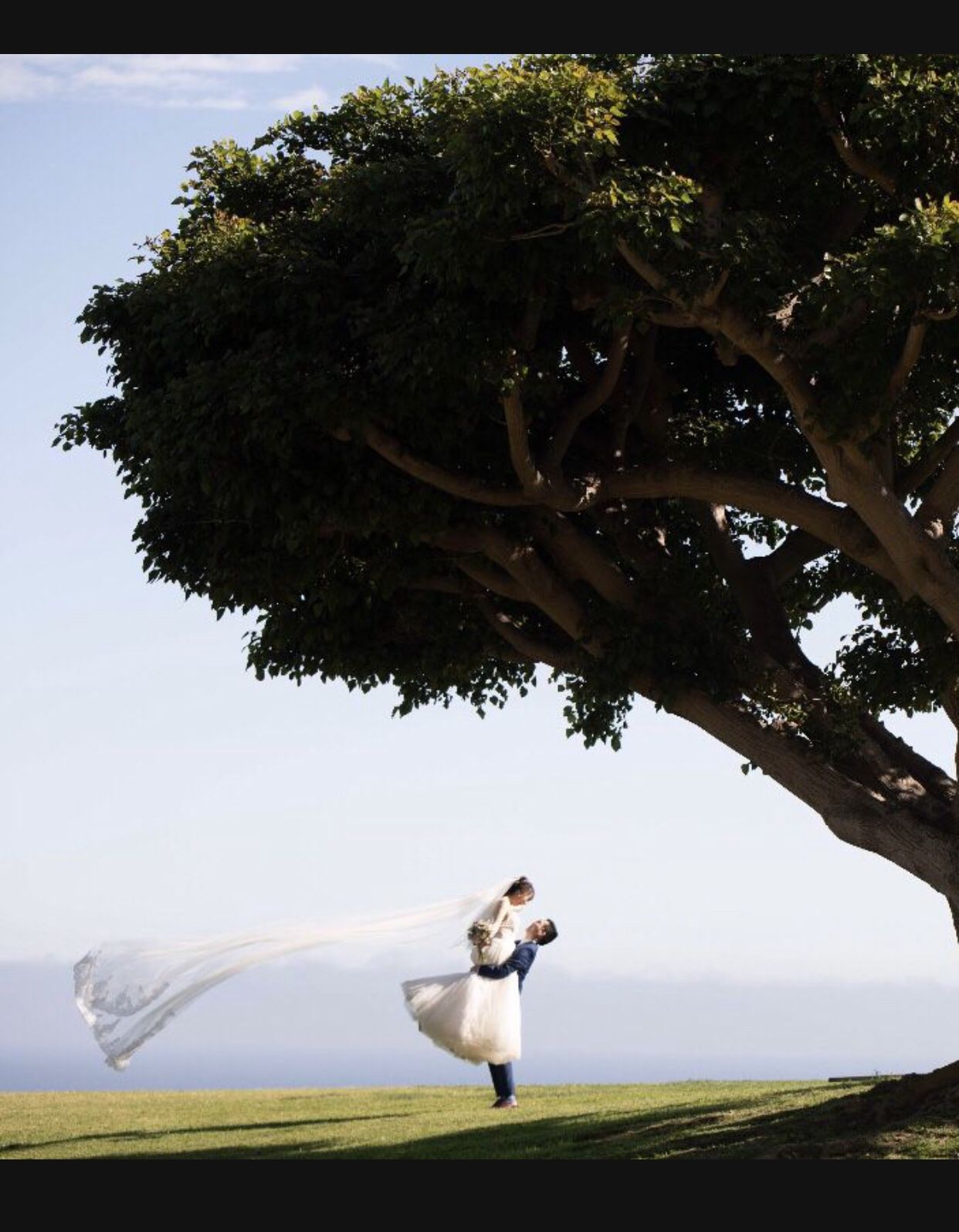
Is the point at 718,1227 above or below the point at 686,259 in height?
below

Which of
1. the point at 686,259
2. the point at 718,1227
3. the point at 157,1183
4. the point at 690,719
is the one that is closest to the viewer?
the point at 718,1227

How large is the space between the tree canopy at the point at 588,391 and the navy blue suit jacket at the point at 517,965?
2.17m

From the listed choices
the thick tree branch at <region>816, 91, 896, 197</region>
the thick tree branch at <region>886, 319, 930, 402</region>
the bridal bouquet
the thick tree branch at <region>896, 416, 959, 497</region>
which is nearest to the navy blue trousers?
the bridal bouquet

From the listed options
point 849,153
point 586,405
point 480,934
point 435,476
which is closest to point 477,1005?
point 480,934

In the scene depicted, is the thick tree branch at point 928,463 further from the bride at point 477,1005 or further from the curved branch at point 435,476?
the bride at point 477,1005

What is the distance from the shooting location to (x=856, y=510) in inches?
587

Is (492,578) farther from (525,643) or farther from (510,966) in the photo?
(510,966)

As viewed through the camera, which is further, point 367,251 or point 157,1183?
point 367,251

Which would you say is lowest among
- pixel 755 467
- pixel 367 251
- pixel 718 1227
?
pixel 718 1227

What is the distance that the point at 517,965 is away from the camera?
16641 mm

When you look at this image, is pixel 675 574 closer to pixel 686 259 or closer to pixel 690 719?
pixel 690 719

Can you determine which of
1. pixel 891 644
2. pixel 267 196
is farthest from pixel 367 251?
pixel 891 644

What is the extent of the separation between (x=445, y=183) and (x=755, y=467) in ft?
13.7

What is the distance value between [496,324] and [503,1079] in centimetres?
782
